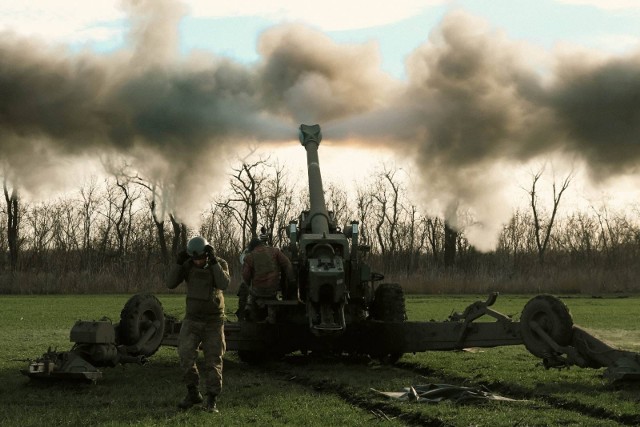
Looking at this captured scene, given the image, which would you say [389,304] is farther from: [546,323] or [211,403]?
[211,403]

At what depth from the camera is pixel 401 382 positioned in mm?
13008

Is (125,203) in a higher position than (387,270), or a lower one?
higher

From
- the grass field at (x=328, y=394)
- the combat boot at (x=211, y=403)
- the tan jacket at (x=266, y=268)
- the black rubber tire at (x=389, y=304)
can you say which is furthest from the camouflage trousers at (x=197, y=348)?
the black rubber tire at (x=389, y=304)

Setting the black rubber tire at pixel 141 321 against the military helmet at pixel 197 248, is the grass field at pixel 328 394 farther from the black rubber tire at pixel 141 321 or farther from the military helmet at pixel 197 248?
the military helmet at pixel 197 248

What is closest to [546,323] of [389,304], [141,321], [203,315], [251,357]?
[389,304]

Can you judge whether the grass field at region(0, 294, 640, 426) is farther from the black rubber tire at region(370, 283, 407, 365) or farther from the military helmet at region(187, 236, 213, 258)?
the military helmet at region(187, 236, 213, 258)

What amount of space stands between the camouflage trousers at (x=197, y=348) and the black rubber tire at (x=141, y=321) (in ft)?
8.65

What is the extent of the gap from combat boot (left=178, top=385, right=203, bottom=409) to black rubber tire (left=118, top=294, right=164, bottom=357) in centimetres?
289

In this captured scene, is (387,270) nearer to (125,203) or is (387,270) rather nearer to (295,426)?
(125,203)

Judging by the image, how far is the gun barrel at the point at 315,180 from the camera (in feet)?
53.9

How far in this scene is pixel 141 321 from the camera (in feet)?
45.7

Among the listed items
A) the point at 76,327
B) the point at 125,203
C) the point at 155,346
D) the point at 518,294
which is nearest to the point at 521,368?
the point at 155,346

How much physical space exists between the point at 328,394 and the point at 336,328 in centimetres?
228

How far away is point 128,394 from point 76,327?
4.51 ft
